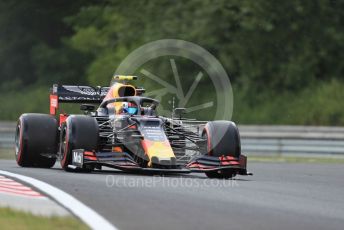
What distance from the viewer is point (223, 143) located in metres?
13.6

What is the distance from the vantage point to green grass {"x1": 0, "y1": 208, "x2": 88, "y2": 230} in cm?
724

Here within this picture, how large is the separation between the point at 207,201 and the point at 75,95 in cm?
758

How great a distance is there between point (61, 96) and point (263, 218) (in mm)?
8979

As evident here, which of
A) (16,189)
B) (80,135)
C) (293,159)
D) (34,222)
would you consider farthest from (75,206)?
(293,159)

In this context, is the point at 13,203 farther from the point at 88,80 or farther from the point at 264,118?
the point at 88,80

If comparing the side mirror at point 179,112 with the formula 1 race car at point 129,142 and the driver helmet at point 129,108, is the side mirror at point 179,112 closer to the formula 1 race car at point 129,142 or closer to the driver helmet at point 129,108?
the formula 1 race car at point 129,142

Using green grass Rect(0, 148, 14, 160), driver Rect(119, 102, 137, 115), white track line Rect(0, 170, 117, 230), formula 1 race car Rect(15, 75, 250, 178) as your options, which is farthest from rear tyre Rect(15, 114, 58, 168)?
green grass Rect(0, 148, 14, 160)

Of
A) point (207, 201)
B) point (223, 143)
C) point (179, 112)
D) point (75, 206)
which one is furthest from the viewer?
point (179, 112)

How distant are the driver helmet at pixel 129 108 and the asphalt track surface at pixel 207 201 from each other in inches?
57.8

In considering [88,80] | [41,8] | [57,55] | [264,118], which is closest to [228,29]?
[264,118]

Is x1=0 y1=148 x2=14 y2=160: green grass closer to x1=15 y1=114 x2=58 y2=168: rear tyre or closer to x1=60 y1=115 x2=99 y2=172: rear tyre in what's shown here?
x1=15 y1=114 x2=58 y2=168: rear tyre

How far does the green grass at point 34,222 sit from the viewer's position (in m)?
7.24

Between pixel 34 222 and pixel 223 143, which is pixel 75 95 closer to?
pixel 223 143

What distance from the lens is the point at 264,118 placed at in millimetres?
27328
